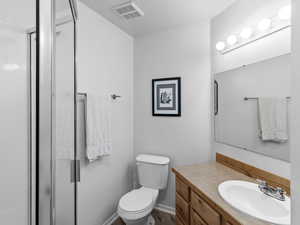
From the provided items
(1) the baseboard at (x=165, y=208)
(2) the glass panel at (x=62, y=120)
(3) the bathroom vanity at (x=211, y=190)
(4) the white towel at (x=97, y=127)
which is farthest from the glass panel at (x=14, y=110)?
(1) the baseboard at (x=165, y=208)

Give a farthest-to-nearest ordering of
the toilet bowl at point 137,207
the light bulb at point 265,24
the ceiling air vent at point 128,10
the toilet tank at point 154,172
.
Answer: the toilet tank at point 154,172, the ceiling air vent at point 128,10, the toilet bowl at point 137,207, the light bulb at point 265,24

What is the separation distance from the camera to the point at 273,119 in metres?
1.26

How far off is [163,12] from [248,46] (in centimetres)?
95

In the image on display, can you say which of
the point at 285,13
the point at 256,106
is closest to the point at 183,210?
the point at 256,106

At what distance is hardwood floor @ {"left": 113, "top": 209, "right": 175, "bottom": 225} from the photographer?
198 cm

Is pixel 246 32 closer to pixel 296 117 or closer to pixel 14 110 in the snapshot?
pixel 296 117

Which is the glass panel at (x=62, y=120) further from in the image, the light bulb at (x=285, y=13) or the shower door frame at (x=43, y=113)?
the light bulb at (x=285, y=13)

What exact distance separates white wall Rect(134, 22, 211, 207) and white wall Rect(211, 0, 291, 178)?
0.18 meters

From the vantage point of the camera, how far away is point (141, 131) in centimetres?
238

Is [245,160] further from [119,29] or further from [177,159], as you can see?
[119,29]

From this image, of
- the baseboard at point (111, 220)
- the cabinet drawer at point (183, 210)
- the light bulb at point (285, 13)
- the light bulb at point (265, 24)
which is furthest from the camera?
the baseboard at point (111, 220)

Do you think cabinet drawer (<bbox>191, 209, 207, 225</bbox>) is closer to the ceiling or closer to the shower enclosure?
the shower enclosure

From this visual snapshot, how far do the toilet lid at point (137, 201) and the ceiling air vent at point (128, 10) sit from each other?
6.48 ft

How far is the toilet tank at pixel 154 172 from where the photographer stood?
2.02 meters
